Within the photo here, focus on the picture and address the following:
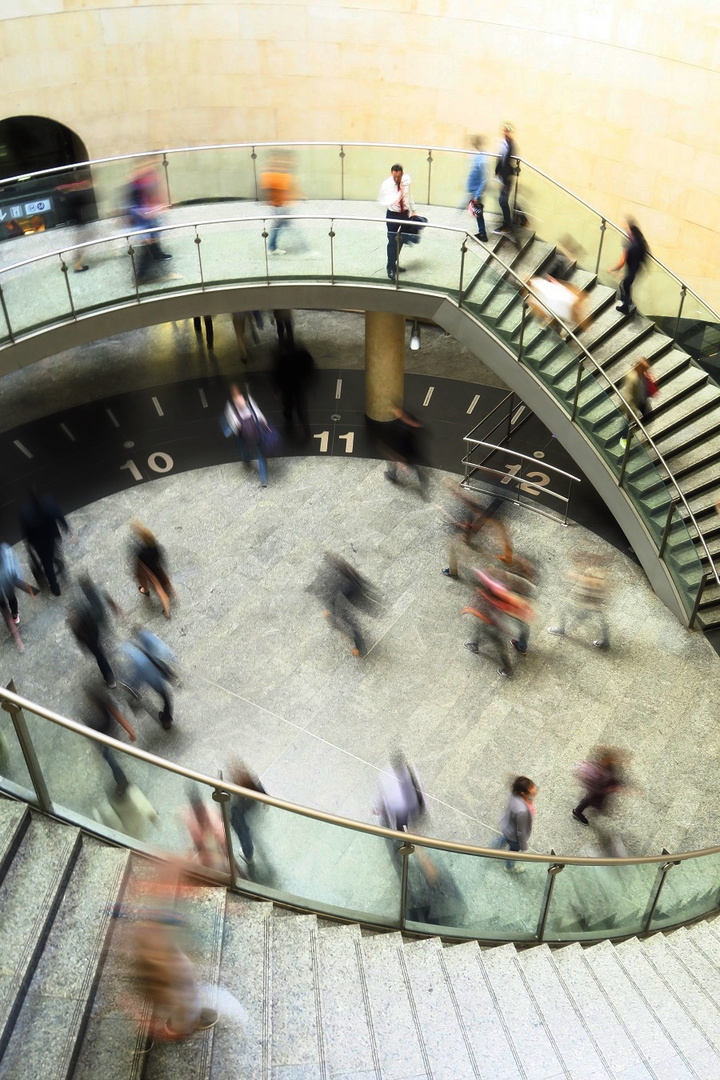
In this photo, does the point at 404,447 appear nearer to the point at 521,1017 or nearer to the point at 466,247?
the point at 466,247

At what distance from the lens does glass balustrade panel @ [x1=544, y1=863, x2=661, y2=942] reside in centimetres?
767

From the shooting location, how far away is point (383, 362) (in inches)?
606

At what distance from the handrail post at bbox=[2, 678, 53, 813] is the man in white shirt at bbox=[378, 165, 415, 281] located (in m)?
9.49

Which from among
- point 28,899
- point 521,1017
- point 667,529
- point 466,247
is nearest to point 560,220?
point 466,247

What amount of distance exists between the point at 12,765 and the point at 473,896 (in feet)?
11.2

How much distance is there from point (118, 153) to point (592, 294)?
27.3 feet

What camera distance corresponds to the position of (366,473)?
1508 cm

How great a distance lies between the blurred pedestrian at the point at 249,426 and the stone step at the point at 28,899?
30.3 feet

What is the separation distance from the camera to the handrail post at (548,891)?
24.2ft

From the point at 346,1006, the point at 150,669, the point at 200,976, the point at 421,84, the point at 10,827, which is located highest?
the point at 421,84

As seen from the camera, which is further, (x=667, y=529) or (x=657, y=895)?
(x=667, y=529)

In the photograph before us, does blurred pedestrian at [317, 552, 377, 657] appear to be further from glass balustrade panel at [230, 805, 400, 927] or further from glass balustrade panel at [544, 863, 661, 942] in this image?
glass balustrade panel at [230, 805, 400, 927]

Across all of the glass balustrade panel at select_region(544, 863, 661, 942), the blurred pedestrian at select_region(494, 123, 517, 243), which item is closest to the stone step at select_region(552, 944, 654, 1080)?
the glass balustrade panel at select_region(544, 863, 661, 942)

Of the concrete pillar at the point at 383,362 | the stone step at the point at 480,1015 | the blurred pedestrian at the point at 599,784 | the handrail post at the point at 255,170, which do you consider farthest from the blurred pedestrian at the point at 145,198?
the stone step at the point at 480,1015
